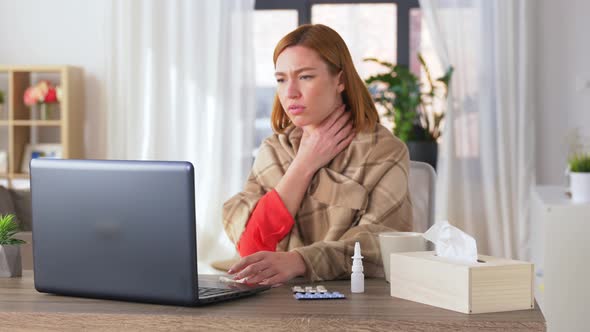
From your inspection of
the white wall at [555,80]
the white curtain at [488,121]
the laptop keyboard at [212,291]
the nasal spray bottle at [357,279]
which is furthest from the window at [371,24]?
the laptop keyboard at [212,291]

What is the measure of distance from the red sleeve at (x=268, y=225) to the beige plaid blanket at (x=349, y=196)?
0.03 metres

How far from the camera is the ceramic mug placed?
1740 mm

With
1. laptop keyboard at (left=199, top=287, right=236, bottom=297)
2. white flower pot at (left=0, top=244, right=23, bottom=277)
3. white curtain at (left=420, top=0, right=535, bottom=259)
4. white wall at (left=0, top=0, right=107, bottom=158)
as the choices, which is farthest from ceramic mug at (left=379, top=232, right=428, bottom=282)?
white wall at (left=0, top=0, right=107, bottom=158)

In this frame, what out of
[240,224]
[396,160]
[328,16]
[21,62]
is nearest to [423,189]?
[396,160]

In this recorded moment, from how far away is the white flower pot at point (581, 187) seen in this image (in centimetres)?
372

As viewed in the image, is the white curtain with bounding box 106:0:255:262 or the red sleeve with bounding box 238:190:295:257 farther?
the white curtain with bounding box 106:0:255:262

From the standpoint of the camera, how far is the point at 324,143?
218 centimetres

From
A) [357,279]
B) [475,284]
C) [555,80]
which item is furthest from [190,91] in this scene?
[475,284]

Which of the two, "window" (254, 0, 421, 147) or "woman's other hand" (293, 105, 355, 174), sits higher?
"window" (254, 0, 421, 147)

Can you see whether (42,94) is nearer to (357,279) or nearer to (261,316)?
(357,279)

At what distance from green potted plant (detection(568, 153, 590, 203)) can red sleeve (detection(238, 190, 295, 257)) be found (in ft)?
6.51

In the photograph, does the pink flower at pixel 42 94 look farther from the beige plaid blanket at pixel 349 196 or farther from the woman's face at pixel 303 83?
the woman's face at pixel 303 83

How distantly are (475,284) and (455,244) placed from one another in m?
0.14

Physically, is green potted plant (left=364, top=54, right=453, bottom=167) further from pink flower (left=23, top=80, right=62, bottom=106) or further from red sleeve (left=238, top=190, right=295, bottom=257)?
red sleeve (left=238, top=190, right=295, bottom=257)
